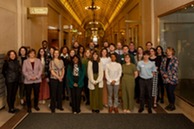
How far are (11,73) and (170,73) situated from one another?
14.0 ft

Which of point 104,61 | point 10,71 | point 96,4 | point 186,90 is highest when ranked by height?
point 96,4

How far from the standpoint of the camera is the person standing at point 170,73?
6.71 metres

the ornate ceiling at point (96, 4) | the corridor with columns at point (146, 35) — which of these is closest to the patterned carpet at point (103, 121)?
the corridor with columns at point (146, 35)

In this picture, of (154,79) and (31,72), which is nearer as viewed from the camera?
(31,72)

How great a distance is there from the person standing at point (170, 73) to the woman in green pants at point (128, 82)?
895 mm

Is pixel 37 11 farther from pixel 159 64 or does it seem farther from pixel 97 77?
pixel 159 64

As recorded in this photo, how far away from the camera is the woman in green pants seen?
6.64 metres

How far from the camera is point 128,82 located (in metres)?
6.70

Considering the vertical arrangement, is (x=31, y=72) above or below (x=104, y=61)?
below

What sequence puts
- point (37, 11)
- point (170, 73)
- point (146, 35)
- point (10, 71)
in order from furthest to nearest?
point (146, 35) < point (37, 11) < point (170, 73) < point (10, 71)

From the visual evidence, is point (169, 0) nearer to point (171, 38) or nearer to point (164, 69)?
point (171, 38)

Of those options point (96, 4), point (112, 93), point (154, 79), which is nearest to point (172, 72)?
point (154, 79)

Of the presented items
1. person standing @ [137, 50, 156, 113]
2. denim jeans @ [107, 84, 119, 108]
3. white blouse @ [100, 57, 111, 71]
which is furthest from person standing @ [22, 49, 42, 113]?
person standing @ [137, 50, 156, 113]

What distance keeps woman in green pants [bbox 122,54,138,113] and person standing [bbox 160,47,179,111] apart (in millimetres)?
895
